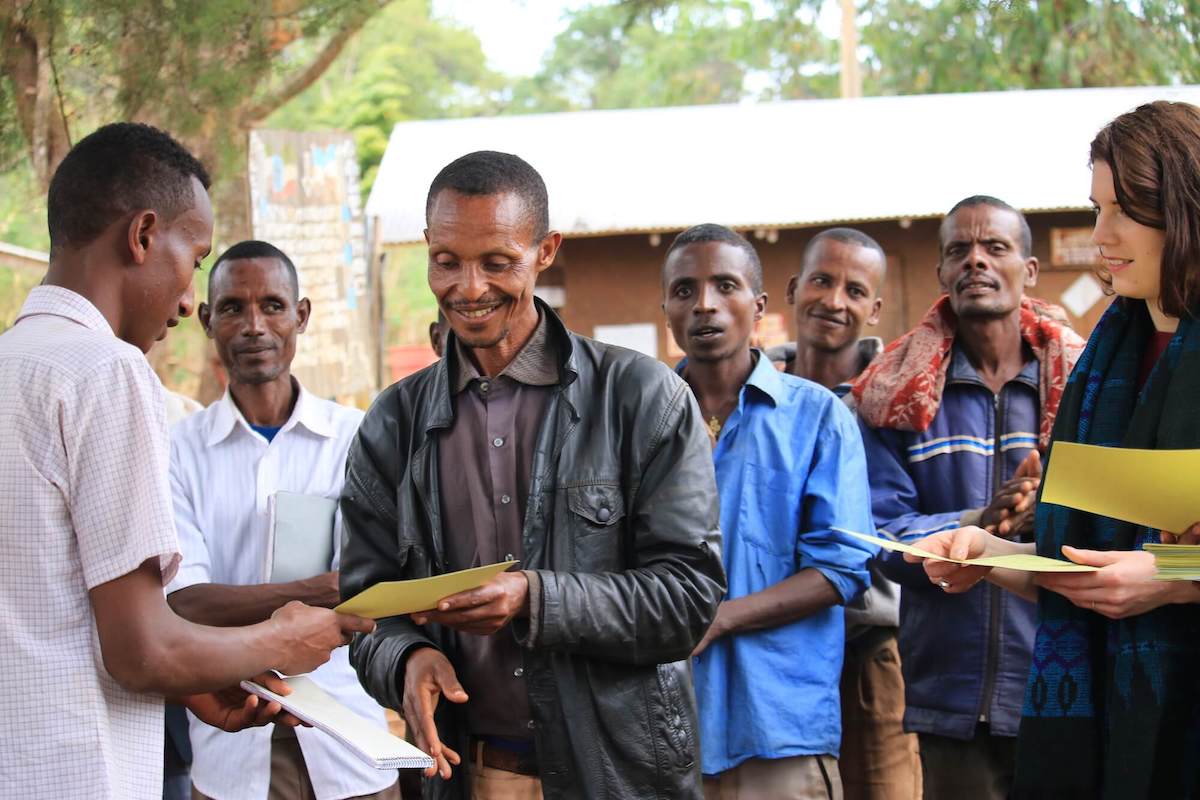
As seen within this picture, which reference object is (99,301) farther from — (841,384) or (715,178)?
(715,178)

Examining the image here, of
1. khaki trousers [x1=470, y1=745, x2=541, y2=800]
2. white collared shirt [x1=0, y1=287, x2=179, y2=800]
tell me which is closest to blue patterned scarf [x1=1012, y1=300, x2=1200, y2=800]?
khaki trousers [x1=470, y1=745, x2=541, y2=800]

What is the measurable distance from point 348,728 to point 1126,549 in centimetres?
162

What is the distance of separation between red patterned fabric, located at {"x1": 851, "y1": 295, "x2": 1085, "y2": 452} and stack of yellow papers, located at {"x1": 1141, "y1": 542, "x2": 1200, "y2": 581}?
1.62 meters

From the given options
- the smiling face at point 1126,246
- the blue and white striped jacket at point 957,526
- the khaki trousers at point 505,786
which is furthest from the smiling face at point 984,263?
the khaki trousers at point 505,786

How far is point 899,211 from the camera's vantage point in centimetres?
1041

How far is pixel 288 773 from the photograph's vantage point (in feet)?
13.4

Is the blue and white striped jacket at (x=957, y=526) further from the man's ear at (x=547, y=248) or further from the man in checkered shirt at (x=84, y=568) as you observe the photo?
the man in checkered shirt at (x=84, y=568)

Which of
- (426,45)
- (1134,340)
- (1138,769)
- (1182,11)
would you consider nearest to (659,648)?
(1138,769)

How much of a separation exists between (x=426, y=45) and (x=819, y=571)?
1484 inches

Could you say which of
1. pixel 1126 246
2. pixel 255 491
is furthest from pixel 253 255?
pixel 1126 246

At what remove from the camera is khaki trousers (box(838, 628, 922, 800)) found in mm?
4574

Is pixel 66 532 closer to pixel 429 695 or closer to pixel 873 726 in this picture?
pixel 429 695

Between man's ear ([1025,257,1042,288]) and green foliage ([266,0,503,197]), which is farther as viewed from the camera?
green foliage ([266,0,503,197])

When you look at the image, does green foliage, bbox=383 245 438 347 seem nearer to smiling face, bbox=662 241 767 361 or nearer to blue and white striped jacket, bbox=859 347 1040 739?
smiling face, bbox=662 241 767 361
